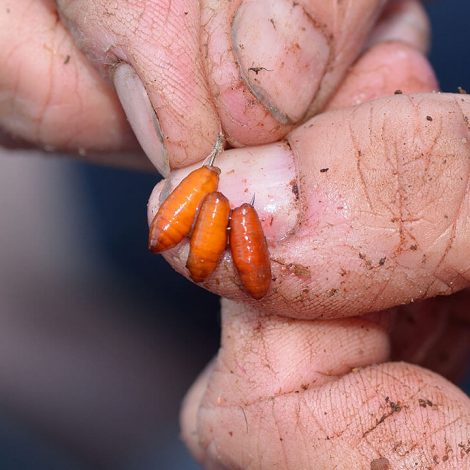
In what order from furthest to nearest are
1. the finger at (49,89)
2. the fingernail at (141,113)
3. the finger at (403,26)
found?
the finger at (403,26), the finger at (49,89), the fingernail at (141,113)

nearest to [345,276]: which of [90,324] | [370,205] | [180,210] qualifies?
[370,205]

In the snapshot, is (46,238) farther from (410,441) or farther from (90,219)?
(410,441)

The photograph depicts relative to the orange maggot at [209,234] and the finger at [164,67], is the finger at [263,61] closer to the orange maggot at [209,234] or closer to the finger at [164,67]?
the finger at [164,67]

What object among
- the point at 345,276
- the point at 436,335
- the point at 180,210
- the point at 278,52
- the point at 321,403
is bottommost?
the point at 436,335

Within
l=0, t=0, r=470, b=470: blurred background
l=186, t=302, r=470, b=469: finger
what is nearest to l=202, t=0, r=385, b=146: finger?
l=186, t=302, r=470, b=469: finger

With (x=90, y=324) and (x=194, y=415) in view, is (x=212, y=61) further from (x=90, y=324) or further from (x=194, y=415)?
(x=90, y=324)

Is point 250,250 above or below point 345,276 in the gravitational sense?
above

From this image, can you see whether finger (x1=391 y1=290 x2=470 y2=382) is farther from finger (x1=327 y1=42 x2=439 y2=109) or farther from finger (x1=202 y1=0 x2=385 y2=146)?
finger (x1=202 y1=0 x2=385 y2=146)

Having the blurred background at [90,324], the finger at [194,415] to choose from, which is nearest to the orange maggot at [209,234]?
the finger at [194,415]
